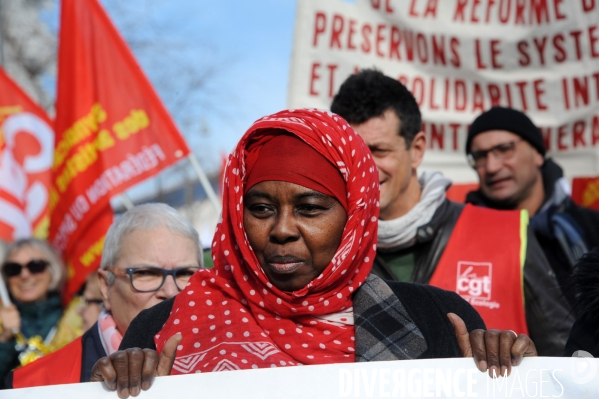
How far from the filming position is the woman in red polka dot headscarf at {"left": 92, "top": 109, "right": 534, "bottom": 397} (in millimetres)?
2307

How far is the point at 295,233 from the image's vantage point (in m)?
2.35

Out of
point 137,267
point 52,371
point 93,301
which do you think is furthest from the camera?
point 93,301

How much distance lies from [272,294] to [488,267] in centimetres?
142

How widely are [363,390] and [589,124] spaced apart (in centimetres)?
382

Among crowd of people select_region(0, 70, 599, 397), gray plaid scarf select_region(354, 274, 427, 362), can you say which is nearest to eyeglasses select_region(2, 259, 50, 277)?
crowd of people select_region(0, 70, 599, 397)

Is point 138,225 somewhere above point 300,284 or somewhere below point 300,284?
above

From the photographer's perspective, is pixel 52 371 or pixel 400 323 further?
pixel 52 371

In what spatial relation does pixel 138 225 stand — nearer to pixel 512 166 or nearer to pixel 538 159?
pixel 512 166

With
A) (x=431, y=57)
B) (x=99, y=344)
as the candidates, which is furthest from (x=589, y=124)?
(x=99, y=344)

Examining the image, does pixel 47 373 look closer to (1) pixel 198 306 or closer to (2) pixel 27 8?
(1) pixel 198 306

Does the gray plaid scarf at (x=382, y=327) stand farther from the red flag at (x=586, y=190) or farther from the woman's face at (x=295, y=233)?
the red flag at (x=586, y=190)

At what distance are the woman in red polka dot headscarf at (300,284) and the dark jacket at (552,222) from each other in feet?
4.95

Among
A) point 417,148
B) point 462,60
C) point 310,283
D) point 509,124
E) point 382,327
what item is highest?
point 462,60

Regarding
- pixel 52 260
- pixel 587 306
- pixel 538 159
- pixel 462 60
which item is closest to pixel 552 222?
pixel 538 159
